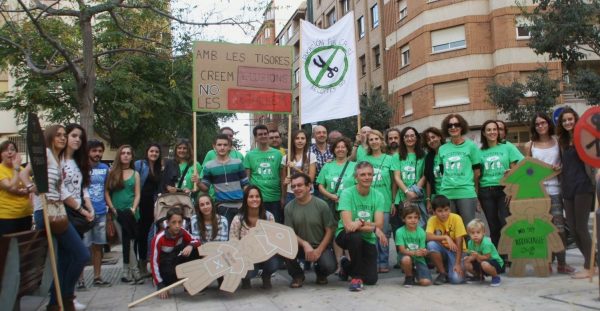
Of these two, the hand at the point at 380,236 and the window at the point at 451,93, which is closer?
the hand at the point at 380,236

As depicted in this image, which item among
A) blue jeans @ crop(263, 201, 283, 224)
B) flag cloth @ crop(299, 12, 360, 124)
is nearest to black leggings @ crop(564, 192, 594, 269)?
flag cloth @ crop(299, 12, 360, 124)

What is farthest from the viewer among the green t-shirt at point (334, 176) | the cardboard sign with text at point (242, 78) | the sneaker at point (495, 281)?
the cardboard sign with text at point (242, 78)

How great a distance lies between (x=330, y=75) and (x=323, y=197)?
2076mm

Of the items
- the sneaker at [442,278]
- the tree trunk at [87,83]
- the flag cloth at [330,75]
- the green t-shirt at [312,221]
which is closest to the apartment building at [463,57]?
the flag cloth at [330,75]

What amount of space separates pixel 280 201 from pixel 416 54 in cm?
2244

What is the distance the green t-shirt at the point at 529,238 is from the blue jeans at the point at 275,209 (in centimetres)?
276

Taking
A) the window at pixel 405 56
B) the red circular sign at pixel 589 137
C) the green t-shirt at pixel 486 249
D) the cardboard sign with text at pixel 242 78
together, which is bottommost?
the green t-shirt at pixel 486 249

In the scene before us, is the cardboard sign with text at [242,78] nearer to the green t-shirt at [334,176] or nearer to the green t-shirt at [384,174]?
the green t-shirt at [334,176]

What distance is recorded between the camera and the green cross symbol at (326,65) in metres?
7.86

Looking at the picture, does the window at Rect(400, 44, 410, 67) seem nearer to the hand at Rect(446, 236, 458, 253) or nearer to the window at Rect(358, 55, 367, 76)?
the window at Rect(358, 55, 367, 76)

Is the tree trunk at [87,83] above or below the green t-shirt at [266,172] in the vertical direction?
above

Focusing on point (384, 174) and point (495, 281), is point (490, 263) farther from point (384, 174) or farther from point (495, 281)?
point (384, 174)

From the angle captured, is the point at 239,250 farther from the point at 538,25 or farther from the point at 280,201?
the point at 538,25

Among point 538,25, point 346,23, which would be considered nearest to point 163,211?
point 346,23
